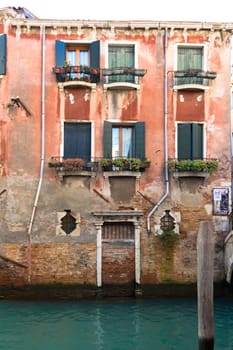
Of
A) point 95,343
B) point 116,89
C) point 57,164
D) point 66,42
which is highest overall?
point 66,42

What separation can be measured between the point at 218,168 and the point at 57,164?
404 cm

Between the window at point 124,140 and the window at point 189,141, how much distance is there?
944 mm

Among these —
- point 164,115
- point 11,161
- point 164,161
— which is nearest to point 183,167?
point 164,161

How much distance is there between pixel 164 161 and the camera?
13.0 metres

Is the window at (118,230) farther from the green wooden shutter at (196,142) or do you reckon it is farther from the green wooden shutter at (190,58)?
the green wooden shutter at (190,58)

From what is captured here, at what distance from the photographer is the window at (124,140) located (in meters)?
12.9

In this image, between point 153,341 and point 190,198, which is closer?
point 153,341

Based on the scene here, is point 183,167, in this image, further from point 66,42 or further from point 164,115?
point 66,42

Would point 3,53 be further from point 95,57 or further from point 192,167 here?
point 192,167

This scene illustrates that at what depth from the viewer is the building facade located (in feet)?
41.8

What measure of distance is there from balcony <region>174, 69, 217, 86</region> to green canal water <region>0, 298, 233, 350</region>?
17.6ft

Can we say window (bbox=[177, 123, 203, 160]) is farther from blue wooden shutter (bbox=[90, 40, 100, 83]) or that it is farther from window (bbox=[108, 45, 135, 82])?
blue wooden shutter (bbox=[90, 40, 100, 83])

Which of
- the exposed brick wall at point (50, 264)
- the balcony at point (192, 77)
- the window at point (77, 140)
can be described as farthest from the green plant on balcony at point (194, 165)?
the exposed brick wall at point (50, 264)

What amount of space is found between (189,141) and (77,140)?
2.82m
